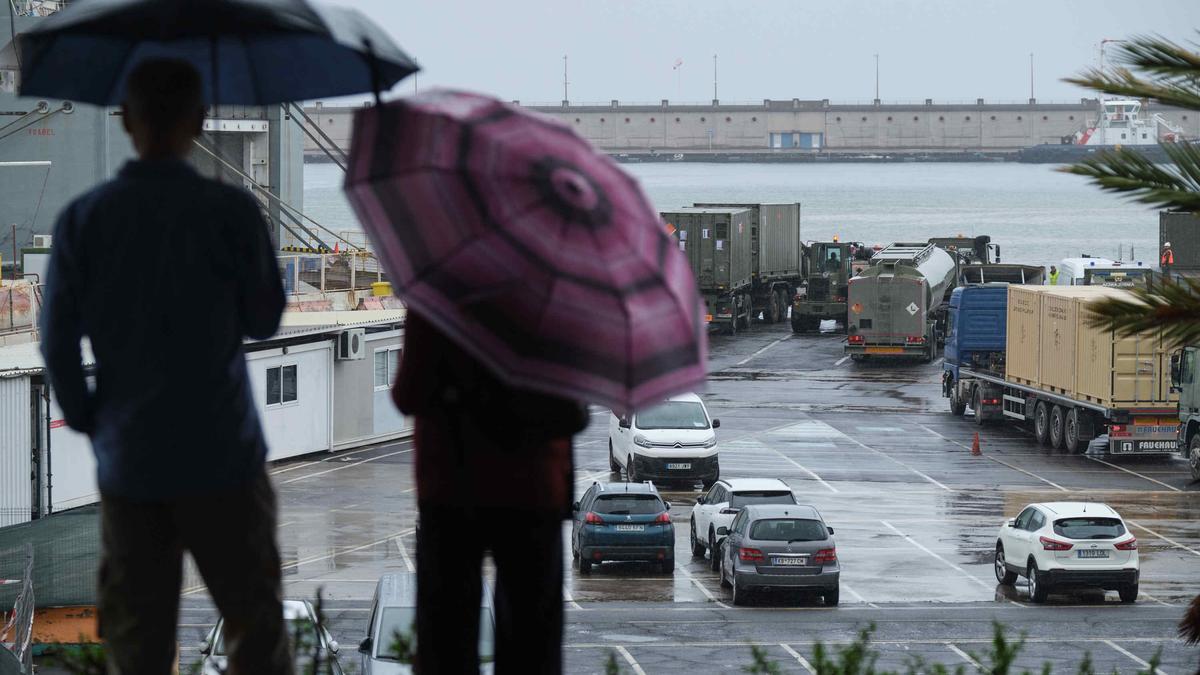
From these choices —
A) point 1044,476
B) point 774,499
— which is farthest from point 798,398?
point 774,499

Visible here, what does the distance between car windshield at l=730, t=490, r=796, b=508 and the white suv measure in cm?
439

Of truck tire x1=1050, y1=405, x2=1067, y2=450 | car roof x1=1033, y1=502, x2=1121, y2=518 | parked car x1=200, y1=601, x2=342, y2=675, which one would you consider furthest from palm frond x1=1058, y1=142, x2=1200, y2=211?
truck tire x1=1050, y1=405, x2=1067, y2=450

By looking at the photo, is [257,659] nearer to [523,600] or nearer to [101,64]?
[523,600]

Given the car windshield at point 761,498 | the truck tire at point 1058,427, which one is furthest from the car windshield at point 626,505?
the truck tire at point 1058,427

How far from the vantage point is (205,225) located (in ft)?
13.3

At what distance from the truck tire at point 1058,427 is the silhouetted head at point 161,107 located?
38.0 m

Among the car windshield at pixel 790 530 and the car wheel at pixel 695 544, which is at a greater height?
the car windshield at pixel 790 530

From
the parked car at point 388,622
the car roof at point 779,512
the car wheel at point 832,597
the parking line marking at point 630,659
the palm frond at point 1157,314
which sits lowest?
the car wheel at point 832,597

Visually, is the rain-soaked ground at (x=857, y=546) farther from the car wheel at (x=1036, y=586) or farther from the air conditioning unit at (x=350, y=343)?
the air conditioning unit at (x=350, y=343)

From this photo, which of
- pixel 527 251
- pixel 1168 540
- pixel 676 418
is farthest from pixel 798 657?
pixel 527 251

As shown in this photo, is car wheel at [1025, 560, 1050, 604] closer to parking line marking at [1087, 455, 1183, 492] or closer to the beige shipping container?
parking line marking at [1087, 455, 1183, 492]

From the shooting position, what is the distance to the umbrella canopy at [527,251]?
3.91m

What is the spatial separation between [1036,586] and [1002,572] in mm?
1432

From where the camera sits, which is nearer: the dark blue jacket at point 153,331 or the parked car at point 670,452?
the dark blue jacket at point 153,331
